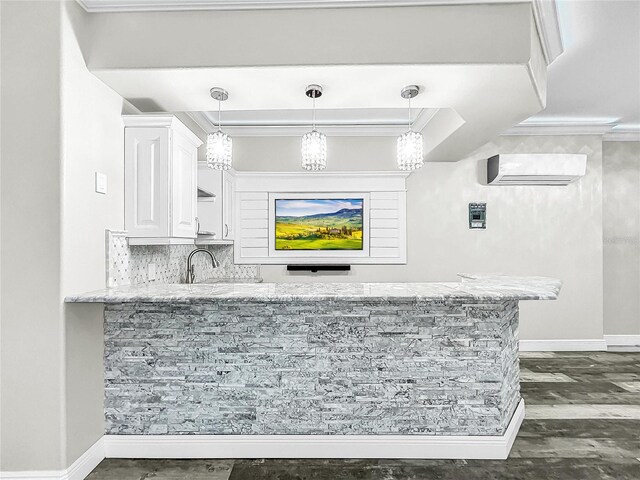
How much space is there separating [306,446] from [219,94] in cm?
227

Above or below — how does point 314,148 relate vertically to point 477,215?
above

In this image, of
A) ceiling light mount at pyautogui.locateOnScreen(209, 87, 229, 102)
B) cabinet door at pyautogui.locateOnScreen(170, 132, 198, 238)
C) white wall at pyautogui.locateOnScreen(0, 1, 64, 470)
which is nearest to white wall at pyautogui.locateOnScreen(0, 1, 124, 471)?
white wall at pyautogui.locateOnScreen(0, 1, 64, 470)

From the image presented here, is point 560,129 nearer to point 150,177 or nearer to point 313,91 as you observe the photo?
point 313,91

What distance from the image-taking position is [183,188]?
10.2ft

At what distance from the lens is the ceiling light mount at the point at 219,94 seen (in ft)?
9.29

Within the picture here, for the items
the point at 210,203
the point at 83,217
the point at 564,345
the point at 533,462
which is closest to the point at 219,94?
the point at 83,217

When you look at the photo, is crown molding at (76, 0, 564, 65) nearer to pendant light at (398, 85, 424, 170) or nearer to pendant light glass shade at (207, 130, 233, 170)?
pendant light at (398, 85, 424, 170)

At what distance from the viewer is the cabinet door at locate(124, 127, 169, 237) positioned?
287 cm

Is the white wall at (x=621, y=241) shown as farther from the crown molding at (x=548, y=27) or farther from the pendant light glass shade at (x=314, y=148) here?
the pendant light glass shade at (x=314, y=148)

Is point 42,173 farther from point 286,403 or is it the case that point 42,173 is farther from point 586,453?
point 586,453

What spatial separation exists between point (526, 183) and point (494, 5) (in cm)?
321

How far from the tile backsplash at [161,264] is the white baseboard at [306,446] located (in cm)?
99

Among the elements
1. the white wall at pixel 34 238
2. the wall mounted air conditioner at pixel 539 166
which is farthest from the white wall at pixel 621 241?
the white wall at pixel 34 238

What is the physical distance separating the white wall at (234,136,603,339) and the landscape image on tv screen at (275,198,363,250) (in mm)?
461
